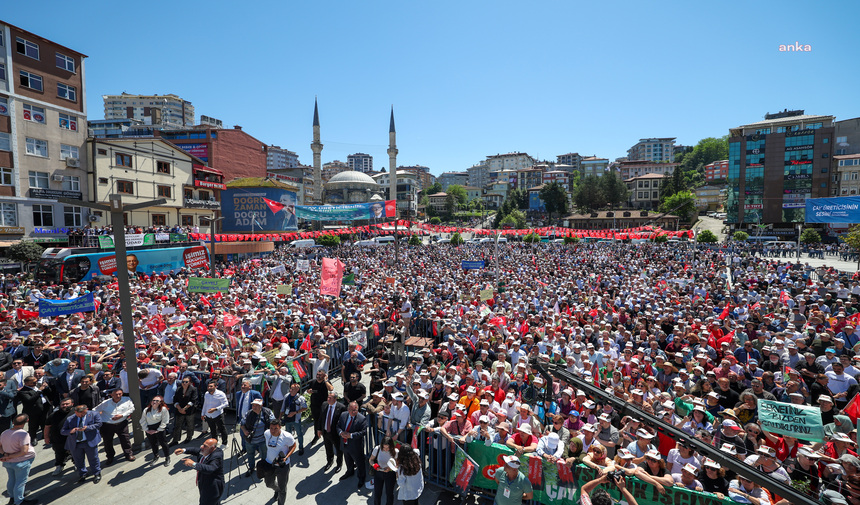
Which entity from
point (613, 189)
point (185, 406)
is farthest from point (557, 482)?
point (613, 189)

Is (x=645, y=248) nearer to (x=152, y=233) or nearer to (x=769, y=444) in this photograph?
(x=769, y=444)

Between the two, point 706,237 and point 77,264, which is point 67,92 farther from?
point 706,237

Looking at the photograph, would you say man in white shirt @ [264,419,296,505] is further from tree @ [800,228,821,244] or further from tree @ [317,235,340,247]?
tree @ [800,228,821,244]

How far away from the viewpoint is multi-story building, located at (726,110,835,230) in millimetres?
63250

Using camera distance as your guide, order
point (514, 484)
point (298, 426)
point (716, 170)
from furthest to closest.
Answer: point (716, 170), point (298, 426), point (514, 484)

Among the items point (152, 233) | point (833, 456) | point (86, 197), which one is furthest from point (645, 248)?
point (86, 197)

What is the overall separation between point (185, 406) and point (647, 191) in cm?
10225

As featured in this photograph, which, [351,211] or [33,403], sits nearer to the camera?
[33,403]

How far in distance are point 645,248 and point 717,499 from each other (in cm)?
3762

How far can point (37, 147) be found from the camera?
27844mm

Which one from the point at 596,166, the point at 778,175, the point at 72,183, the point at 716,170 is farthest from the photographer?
the point at 596,166

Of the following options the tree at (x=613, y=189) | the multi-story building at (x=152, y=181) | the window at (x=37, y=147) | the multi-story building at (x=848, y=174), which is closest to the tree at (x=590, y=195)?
the tree at (x=613, y=189)

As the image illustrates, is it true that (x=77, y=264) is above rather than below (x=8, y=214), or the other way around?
below


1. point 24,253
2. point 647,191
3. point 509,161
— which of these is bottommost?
point 24,253
